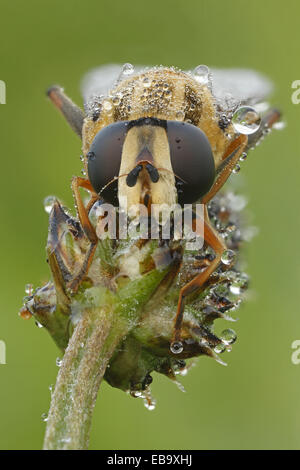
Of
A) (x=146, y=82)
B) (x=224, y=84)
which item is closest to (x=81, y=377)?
(x=146, y=82)

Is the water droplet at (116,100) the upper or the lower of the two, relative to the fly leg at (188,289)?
upper

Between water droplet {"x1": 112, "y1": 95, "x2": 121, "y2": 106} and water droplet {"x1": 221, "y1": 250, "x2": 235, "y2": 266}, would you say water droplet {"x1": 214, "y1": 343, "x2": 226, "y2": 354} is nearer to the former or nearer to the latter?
water droplet {"x1": 221, "y1": 250, "x2": 235, "y2": 266}

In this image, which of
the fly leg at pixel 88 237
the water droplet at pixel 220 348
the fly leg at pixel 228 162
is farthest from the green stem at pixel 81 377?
the fly leg at pixel 228 162

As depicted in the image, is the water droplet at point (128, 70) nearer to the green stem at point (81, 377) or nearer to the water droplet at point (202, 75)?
the water droplet at point (202, 75)

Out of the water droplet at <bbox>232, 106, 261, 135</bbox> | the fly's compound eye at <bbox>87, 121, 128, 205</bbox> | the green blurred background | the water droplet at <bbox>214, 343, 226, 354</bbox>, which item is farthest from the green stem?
the green blurred background

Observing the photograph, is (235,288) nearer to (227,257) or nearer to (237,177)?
(227,257)

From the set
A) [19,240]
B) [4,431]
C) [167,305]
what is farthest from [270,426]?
[167,305]

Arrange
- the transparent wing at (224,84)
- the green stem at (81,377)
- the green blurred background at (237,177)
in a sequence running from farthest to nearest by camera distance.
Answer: the green blurred background at (237,177) → the transparent wing at (224,84) → the green stem at (81,377)
